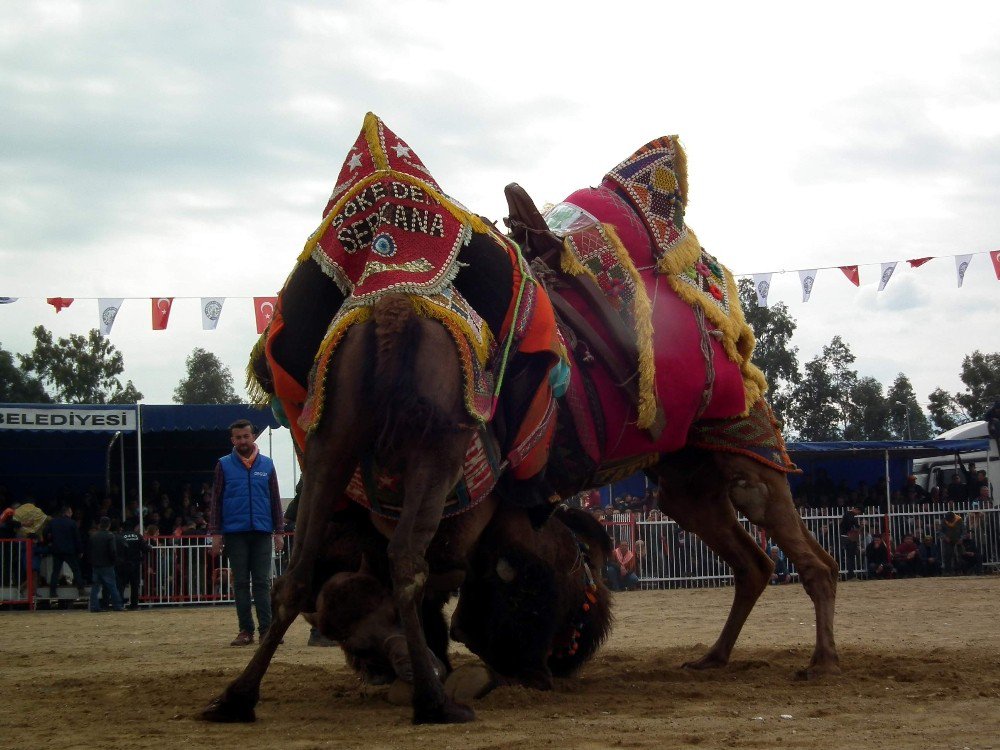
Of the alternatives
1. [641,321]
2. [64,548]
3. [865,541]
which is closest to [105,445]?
[64,548]

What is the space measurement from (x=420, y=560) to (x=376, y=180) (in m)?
1.60

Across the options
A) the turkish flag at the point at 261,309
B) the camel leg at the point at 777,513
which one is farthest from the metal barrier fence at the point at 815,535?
the camel leg at the point at 777,513

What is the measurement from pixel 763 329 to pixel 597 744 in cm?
4978

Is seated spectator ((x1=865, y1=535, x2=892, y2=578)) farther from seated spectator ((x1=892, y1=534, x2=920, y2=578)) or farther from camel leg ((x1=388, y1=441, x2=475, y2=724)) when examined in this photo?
camel leg ((x1=388, y1=441, x2=475, y2=724))

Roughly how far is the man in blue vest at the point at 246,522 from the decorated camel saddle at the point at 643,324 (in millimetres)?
4021

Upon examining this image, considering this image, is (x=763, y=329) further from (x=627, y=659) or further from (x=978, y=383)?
(x=627, y=659)

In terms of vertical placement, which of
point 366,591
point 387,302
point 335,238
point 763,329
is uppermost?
point 763,329

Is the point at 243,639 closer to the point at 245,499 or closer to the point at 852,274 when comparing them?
the point at 245,499

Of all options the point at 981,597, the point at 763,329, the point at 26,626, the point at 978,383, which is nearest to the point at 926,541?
the point at 981,597

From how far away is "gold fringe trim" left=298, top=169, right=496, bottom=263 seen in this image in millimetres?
4902

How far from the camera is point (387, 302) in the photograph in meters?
4.48

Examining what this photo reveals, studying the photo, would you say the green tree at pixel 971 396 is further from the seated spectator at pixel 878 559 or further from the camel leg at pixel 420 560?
the camel leg at pixel 420 560

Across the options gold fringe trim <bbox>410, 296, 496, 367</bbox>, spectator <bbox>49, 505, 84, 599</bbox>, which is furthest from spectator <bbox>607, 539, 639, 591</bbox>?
gold fringe trim <bbox>410, 296, 496, 367</bbox>

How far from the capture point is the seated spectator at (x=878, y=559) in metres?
20.8
